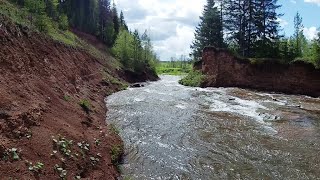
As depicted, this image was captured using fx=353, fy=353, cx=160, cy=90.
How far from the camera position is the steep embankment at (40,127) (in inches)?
488

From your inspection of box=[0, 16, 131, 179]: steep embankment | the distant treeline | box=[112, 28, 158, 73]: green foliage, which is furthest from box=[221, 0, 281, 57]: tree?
box=[0, 16, 131, 179]: steep embankment

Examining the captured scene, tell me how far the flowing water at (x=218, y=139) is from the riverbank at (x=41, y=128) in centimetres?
145

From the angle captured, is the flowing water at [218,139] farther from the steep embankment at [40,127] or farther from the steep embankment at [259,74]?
the steep embankment at [259,74]

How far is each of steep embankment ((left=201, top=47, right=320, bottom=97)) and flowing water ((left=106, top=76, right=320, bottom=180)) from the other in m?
13.4

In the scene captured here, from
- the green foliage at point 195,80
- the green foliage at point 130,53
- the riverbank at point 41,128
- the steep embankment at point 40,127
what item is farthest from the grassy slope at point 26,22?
the green foliage at point 130,53

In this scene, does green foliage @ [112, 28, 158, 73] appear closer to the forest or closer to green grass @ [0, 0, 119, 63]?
the forest

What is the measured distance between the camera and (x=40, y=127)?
15250 millimetres

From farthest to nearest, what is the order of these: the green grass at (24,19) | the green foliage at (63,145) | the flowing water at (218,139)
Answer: the green grass at (24,19), the flowing water at (218,139), the green foliage at (63,145)

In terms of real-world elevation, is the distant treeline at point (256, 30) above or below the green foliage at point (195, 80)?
above

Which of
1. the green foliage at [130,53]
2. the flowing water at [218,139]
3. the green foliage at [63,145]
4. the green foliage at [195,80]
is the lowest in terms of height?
the flowing water at [218,139]

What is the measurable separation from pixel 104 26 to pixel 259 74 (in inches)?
2635

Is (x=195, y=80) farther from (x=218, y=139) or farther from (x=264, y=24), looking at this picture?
Answer: (x=218, y=139)

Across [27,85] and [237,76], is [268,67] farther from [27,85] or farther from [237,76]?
[27,85]

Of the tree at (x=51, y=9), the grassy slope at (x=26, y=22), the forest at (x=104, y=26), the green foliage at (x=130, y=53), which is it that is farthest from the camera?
the green foliage at (x=130, y=53)
